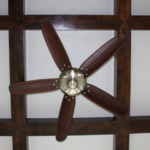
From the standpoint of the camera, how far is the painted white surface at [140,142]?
2.23 meters

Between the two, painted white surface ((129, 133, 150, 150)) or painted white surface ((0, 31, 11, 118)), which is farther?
painted white surface ((129, 133, 150, 150))

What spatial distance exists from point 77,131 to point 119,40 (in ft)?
3.55

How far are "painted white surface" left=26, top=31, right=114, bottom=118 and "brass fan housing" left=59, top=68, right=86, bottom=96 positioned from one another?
0.73m

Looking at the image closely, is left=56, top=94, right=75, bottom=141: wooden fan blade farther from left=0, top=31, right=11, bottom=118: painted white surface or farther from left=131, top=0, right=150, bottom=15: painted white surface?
left=131, top=0, right=150, bottom=15: painted white surface

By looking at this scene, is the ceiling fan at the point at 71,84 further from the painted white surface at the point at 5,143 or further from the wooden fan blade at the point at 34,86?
the painted white surface at the point at 5,143

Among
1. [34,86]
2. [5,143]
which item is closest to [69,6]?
[34,86]

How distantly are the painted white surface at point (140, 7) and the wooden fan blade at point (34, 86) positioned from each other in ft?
4.29

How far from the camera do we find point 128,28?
5.91ft

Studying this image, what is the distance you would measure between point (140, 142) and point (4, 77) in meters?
1.86

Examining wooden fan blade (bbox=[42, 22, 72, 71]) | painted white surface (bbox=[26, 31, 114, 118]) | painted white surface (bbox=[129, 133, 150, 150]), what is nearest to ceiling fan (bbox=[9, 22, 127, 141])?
wooden fan blade (bbox=[42, 22, 72, 71])

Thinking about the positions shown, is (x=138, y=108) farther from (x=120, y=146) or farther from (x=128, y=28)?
(x=128, y=28)

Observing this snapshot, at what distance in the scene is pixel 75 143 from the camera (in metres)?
2.23

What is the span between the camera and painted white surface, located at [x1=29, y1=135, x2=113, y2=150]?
2203 millimetres

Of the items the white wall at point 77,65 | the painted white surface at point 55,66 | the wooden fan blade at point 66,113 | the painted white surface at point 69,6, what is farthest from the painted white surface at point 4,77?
the wooden fan blade at point 66,113
